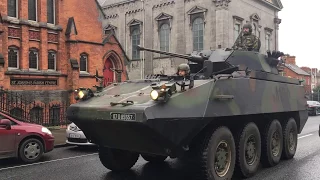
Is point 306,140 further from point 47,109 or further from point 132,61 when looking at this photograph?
point 132,61

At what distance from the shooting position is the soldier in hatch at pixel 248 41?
8906mm

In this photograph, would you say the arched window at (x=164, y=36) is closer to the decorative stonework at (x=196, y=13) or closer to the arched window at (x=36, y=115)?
the decorative stonework at (x=196, y=13)

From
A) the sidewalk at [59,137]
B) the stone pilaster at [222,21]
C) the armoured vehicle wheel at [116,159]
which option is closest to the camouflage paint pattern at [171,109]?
the armoured vehicle wheel at [116,159]

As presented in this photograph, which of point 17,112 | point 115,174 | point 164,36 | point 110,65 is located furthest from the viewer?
point 164,36

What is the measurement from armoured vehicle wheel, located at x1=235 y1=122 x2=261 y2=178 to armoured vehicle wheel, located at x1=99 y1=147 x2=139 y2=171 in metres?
2.22

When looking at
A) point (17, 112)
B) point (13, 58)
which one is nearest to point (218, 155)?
point (17, 112)

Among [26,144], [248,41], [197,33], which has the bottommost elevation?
[26,144]

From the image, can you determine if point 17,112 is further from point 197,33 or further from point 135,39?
point 135,39

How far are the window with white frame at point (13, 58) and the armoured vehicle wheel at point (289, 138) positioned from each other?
12.6 m

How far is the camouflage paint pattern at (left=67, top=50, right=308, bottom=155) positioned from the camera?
5.52 metres

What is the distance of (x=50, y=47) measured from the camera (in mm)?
18188

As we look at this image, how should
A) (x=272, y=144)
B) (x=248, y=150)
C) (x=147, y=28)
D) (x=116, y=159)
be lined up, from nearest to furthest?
(x=248, y=150) → (x=116, y=159) → (x=272, y=144) → (x=147, y=28)

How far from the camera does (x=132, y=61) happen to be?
111ft

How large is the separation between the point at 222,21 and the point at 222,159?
21.8 m
